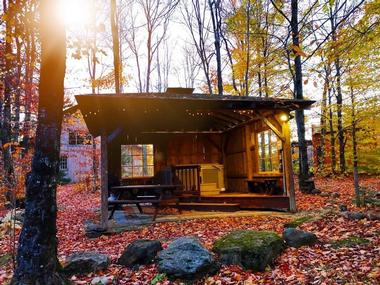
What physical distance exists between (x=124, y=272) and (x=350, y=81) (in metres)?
12.3

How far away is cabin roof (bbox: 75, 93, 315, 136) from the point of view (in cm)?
750

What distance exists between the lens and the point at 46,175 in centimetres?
364

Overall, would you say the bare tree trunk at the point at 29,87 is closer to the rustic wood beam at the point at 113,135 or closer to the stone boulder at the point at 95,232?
the rustic wood beam at the point at 113,135

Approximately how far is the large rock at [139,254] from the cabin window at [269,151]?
6073mm

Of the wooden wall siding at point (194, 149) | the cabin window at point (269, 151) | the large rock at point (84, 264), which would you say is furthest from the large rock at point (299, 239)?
the wooden wall siding at point (194, 149)

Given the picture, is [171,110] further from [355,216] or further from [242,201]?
[355,216]

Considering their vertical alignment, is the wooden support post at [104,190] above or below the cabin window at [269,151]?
below

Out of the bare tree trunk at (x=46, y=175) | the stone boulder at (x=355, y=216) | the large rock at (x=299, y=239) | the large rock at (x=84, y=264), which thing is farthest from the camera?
the stone boulder at (x=355, y=216)

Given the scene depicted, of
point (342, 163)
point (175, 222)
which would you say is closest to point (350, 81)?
point (342, 163)

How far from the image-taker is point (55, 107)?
380 cm

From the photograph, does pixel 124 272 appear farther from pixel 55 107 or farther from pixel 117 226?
pixel 117 226

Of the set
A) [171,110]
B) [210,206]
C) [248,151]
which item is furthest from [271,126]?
[171,110]

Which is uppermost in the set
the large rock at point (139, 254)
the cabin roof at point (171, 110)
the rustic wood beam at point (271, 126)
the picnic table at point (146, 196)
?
the cabin roof at point (171, 110)

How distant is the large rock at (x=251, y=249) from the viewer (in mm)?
4285
